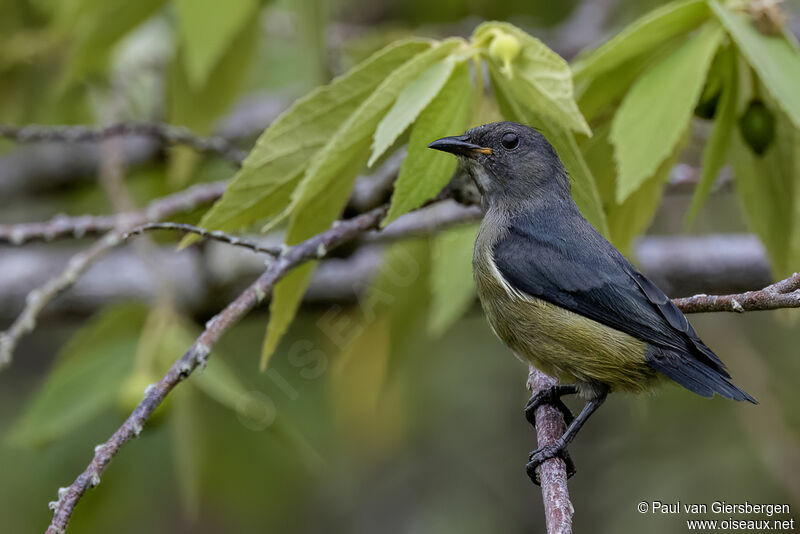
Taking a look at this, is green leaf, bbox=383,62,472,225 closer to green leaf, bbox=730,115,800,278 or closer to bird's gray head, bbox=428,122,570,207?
bird's gray head, bbox=428,122,570,207

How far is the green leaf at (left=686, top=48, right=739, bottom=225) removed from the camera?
7.89 ft

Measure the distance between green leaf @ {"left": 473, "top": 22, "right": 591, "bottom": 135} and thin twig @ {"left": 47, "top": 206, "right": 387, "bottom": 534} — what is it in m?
0.54

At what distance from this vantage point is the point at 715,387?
2.12m

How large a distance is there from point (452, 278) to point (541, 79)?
3.58 feet

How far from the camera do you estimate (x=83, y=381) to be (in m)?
3.26

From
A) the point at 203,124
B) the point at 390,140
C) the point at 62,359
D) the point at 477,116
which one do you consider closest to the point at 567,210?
the point at 477,116

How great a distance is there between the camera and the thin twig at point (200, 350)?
1.67 m

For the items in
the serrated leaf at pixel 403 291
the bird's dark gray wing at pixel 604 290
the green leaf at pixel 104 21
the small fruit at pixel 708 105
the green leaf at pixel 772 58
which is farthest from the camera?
the serrated leaf at pixel 403 291

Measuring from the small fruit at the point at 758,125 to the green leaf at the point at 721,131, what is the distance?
4 cm

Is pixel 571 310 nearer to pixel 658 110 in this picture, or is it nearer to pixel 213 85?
pixel 658 110

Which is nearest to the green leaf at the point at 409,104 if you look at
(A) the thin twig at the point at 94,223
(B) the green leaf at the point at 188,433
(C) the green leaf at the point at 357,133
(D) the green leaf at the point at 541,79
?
(C) the green leaf at the point at 357,133

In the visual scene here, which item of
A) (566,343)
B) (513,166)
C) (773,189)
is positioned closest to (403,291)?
(513,166)

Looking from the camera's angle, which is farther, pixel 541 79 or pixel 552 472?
pixel 541 79

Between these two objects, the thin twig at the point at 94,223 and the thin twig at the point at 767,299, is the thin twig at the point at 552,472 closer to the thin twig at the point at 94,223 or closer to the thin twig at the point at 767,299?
the thin twig at the point at 767,299
